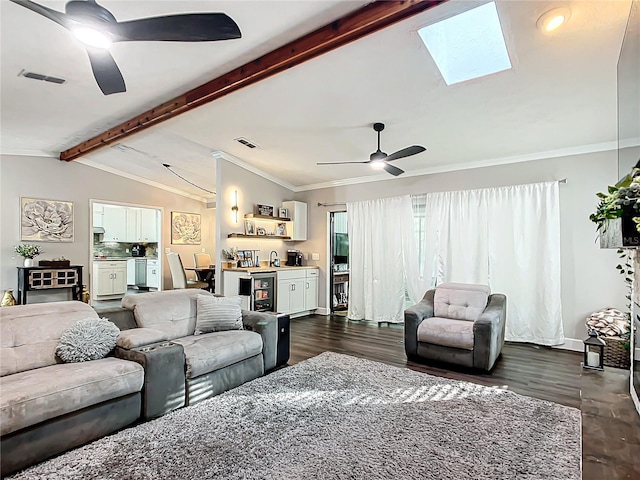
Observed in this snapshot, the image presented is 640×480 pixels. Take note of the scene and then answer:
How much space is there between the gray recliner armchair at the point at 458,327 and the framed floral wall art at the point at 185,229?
6.09 meters

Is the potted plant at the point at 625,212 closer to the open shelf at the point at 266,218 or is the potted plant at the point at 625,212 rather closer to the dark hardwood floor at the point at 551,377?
the dark hardwood floor at the point at 551,377

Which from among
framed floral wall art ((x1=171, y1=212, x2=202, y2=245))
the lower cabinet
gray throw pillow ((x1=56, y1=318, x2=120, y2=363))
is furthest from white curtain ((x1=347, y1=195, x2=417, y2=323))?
framed floral wall art ((x1=171, y1=212, x2=202, y2=245))

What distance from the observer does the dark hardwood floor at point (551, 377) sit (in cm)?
157

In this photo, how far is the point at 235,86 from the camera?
11.0 ft

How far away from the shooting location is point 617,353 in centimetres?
307

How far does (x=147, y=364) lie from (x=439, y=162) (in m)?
4.60

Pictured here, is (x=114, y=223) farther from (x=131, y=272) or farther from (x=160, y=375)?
(x=160, y=375)

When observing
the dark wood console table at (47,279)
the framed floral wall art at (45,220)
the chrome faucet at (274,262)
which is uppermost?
the framed floral wall art at (45,220)

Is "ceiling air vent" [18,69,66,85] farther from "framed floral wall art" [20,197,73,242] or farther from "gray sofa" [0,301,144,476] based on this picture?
"framed floral wall art" [20,197,73,242]

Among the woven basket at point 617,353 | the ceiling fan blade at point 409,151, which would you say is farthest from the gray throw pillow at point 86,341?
the woven basket at point 617,353

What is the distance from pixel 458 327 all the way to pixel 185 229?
269 inches

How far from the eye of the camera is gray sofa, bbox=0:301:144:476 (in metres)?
1.92

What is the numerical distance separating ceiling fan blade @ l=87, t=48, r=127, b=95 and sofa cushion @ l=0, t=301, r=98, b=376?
1.76 metres

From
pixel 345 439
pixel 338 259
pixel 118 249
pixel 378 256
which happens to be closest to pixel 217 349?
pixel 345 439
